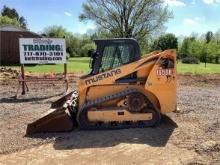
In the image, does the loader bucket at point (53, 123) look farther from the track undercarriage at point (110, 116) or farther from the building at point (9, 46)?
the building at point (9, 46)

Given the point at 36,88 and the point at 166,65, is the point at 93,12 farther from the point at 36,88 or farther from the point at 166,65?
the point at 166,65

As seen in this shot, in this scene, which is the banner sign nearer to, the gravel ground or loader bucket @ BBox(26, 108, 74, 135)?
the gravel ground

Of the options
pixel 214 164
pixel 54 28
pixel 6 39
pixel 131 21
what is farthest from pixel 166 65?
pixel 54 28

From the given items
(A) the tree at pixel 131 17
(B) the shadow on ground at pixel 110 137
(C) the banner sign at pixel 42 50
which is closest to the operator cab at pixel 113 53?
(B) the shadow on ground at pixel 110 137

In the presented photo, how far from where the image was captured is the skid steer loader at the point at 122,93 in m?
10.4

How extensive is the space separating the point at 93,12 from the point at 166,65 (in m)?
48.2

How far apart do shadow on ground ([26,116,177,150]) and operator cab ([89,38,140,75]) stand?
1640mm

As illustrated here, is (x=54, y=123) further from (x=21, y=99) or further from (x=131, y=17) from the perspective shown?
(x=131, y=17)

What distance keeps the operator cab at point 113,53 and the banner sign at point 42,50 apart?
6.59m

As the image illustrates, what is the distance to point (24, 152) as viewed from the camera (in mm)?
8688

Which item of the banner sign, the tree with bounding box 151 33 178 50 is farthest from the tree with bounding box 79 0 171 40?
the banner sign

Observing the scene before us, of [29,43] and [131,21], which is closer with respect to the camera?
[29,43]

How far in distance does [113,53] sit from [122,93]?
1.04 metres

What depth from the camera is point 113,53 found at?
1080cm
